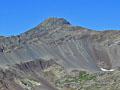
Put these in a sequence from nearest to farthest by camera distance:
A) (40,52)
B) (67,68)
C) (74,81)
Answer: (74,81) < (67,68) < (40,52)

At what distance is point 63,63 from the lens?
6781 inches

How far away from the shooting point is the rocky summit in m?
147

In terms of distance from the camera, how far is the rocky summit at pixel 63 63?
14738 cm

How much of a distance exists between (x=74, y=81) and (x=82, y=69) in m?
9.92

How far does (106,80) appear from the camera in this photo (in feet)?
501

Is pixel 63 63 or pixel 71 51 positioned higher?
pixel 71 51

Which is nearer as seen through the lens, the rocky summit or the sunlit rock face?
the rocky summit

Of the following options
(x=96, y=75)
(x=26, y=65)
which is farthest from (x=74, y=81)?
(x=26, y=65)

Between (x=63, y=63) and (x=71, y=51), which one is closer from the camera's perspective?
(x=63, y=63)

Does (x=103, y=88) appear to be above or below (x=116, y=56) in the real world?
below

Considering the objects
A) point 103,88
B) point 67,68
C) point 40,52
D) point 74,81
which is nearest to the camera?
point 103,88

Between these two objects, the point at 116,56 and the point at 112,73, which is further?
the point at 116,56

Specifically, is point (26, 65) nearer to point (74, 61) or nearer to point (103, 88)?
point (74, 61)

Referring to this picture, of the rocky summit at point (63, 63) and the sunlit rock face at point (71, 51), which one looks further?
the sunlit rock face at point (71, 51)
